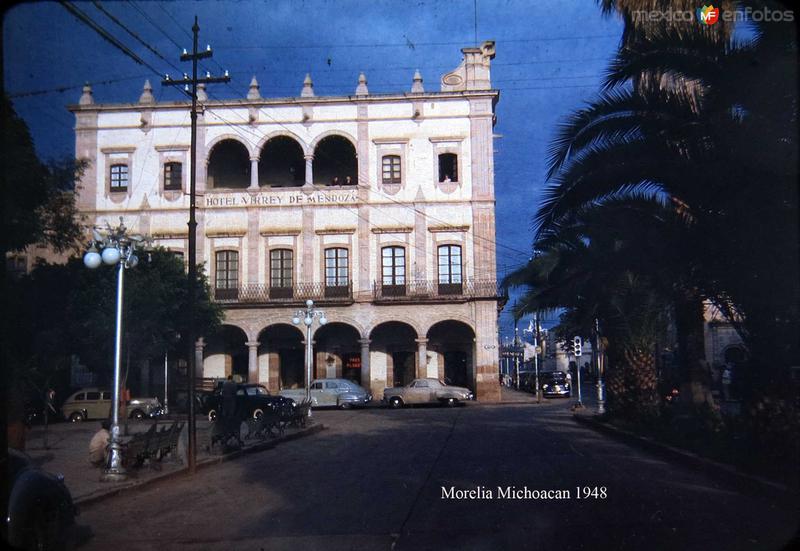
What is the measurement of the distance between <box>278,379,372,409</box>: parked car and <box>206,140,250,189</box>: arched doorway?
40.1 feet

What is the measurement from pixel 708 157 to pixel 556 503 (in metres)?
5.21

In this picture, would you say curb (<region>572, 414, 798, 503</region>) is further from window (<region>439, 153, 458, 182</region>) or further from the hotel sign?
the hotel sign

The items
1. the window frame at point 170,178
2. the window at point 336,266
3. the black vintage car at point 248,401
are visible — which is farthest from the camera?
the window frame at point 170,178

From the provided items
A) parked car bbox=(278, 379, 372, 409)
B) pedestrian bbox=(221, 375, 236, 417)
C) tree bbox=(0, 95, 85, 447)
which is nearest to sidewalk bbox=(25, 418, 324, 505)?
pedestrian bbox=(221, 375, 236, 417)

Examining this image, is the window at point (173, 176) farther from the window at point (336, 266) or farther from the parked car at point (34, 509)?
the parked car at point (34, 509)

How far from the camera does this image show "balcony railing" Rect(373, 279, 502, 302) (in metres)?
38.3

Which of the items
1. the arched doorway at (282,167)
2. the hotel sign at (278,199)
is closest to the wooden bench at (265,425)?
the hotel sign at (278,199)

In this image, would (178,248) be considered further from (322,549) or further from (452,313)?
(322,549)

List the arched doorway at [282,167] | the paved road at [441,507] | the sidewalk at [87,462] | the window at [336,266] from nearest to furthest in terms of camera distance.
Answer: the paved road at [441,507], the sidewalk at [87,462], the window at [336,266], the arched doorway at [282,167]

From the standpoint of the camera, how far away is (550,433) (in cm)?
2006

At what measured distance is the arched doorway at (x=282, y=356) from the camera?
40.4 meters

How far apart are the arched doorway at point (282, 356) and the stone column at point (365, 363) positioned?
356 centimetres

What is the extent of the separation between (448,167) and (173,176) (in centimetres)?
1434

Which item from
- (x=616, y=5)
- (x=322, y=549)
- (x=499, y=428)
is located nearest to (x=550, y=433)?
(x=499, y=428)
